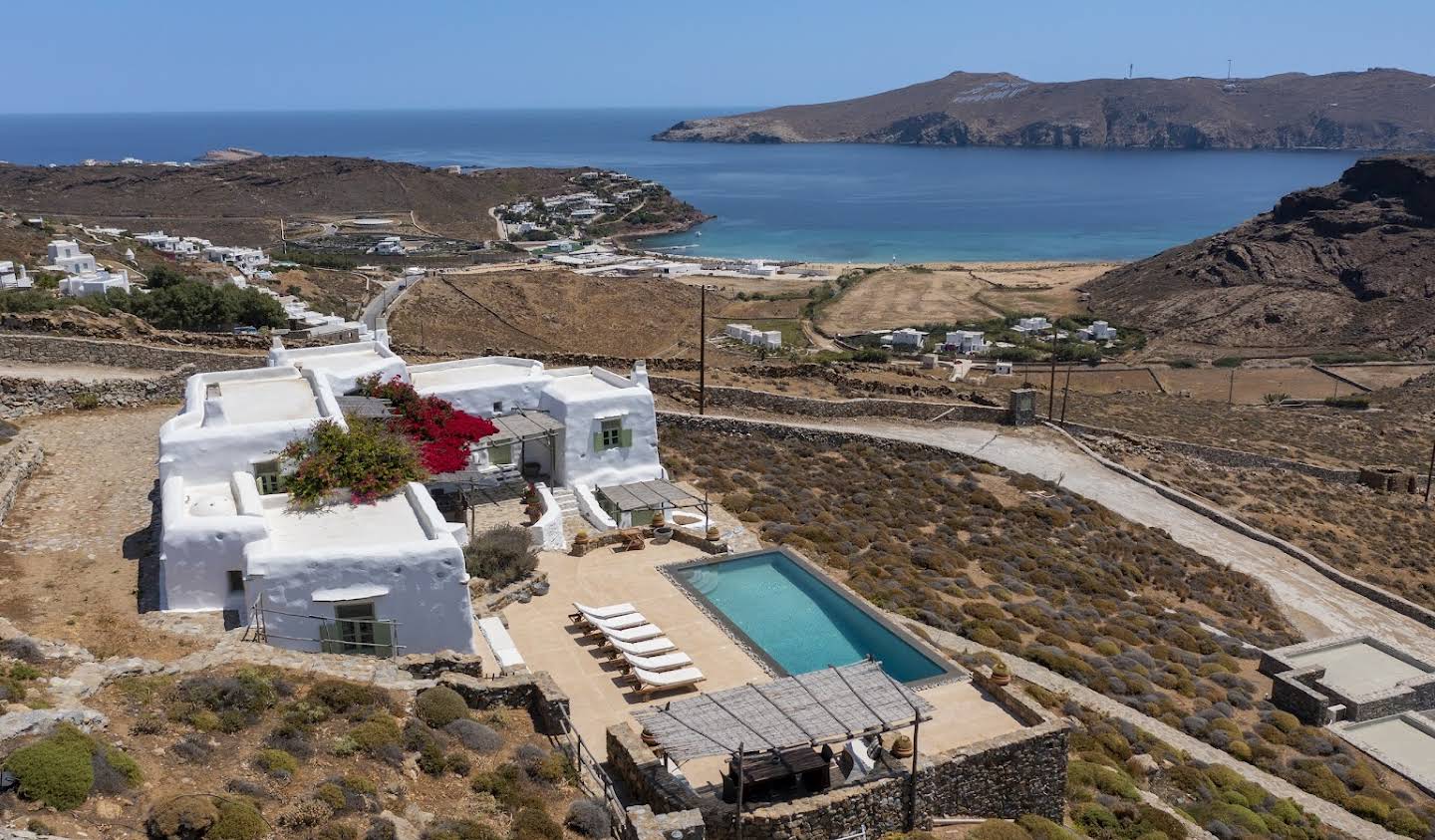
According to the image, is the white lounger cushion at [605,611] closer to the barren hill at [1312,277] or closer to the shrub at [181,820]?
the shrub at [181,820]

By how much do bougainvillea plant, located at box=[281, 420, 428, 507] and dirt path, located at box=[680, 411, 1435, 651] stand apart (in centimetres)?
1655

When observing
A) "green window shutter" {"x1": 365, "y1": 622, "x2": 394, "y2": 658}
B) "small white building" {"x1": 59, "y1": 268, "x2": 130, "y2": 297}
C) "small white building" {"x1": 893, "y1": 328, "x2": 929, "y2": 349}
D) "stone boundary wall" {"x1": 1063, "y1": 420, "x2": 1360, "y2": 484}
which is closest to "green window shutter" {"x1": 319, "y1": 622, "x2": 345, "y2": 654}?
"green window shutter" {"x1": 365, "y1": 622, "x2": 394, "y2": 658}

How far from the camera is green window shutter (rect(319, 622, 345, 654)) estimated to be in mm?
13266

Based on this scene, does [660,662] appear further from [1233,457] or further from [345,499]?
[1233,457]

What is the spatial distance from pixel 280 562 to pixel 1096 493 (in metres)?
22.8

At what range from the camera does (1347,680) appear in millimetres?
19750

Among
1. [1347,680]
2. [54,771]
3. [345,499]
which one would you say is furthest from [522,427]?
[1347,680]

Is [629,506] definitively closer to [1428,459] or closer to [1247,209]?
[1428,459]

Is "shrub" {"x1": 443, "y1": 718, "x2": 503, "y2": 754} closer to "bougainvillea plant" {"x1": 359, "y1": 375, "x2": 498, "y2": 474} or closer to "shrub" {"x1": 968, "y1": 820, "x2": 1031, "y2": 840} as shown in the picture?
"shrub" {"x1": 968, "y1": 820, "x2": 1031, "y2": 840}

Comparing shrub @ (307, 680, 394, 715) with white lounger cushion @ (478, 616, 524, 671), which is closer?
shrub @ (307, 680, 394, 715)

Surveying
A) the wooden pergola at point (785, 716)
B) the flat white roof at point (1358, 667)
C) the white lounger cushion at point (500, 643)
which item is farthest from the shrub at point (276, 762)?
the flat white roof at point (1358, 667)

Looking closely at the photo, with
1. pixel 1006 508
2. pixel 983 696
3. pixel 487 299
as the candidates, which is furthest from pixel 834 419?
pixel 487 299

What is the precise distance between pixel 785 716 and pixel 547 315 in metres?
52.9

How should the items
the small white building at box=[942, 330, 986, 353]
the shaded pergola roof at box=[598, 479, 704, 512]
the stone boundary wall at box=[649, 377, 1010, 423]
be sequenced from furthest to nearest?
the small white building at box=[942, 330, 986, 353] < the stone boundary wall at box=[649, 377, 1010, 423] < the shaded pergola roof at box=[598, 479, 704, 512]
